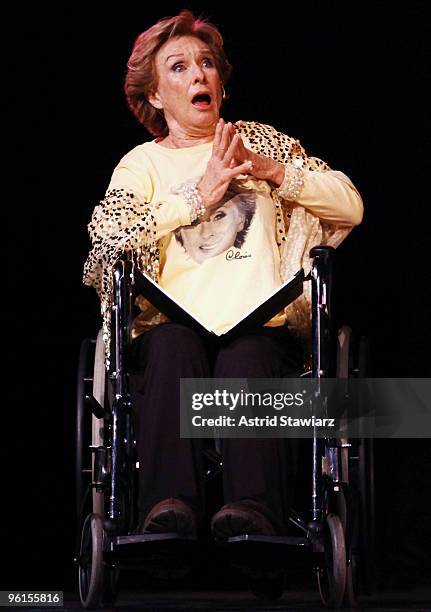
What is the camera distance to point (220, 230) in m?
2.58

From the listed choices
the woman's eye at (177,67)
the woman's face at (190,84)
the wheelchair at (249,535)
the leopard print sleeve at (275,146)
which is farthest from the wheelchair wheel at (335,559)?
the woman's eye at (177,67)

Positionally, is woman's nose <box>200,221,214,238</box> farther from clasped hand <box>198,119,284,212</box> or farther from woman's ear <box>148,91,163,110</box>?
woman's ear <box>148,91,163,110</box>

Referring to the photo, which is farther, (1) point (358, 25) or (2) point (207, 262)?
(1) point (358, 25)

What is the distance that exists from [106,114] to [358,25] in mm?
642

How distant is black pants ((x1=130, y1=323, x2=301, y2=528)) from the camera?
218 cm

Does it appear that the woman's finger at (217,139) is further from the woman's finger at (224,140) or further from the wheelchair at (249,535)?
the wheelchair at (249,535)

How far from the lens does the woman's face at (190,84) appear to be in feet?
9.05

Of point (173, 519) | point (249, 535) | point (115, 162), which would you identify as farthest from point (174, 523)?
point (115, 162)

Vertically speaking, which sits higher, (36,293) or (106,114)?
(106,114)

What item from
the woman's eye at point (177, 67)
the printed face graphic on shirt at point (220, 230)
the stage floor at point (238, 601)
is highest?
the woman's eye at point (177, 67)

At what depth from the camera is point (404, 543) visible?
10.00 ft

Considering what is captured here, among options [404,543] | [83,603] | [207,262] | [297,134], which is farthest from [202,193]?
[404,543]

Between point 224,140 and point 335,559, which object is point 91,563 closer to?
point 335,559

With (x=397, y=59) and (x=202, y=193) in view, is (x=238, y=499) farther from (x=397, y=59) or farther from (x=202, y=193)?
(x=397, y=59)
